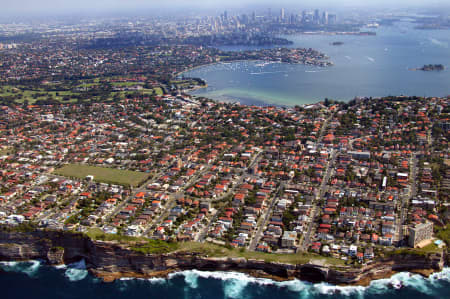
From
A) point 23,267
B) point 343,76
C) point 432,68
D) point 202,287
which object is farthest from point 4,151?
point 432,68

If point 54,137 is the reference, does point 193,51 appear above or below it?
above

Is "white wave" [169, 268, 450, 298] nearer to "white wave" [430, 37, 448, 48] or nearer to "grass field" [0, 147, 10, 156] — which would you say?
"grass field" [0, 147, 10, 156]

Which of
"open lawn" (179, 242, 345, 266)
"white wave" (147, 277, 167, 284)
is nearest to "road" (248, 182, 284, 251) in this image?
"open lawn" (179, 242, 345, 266)

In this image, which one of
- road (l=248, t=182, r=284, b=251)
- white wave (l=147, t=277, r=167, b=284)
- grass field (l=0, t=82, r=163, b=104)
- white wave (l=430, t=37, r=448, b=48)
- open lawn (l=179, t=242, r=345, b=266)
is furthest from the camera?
white wave (l=430, t=37, r=448, b=48)

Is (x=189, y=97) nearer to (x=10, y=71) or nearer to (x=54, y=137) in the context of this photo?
(x=54, y=137)

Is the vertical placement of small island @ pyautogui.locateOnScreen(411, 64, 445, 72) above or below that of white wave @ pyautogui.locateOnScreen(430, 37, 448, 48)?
below

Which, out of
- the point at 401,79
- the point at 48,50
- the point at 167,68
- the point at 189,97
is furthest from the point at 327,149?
the point at 48,50
